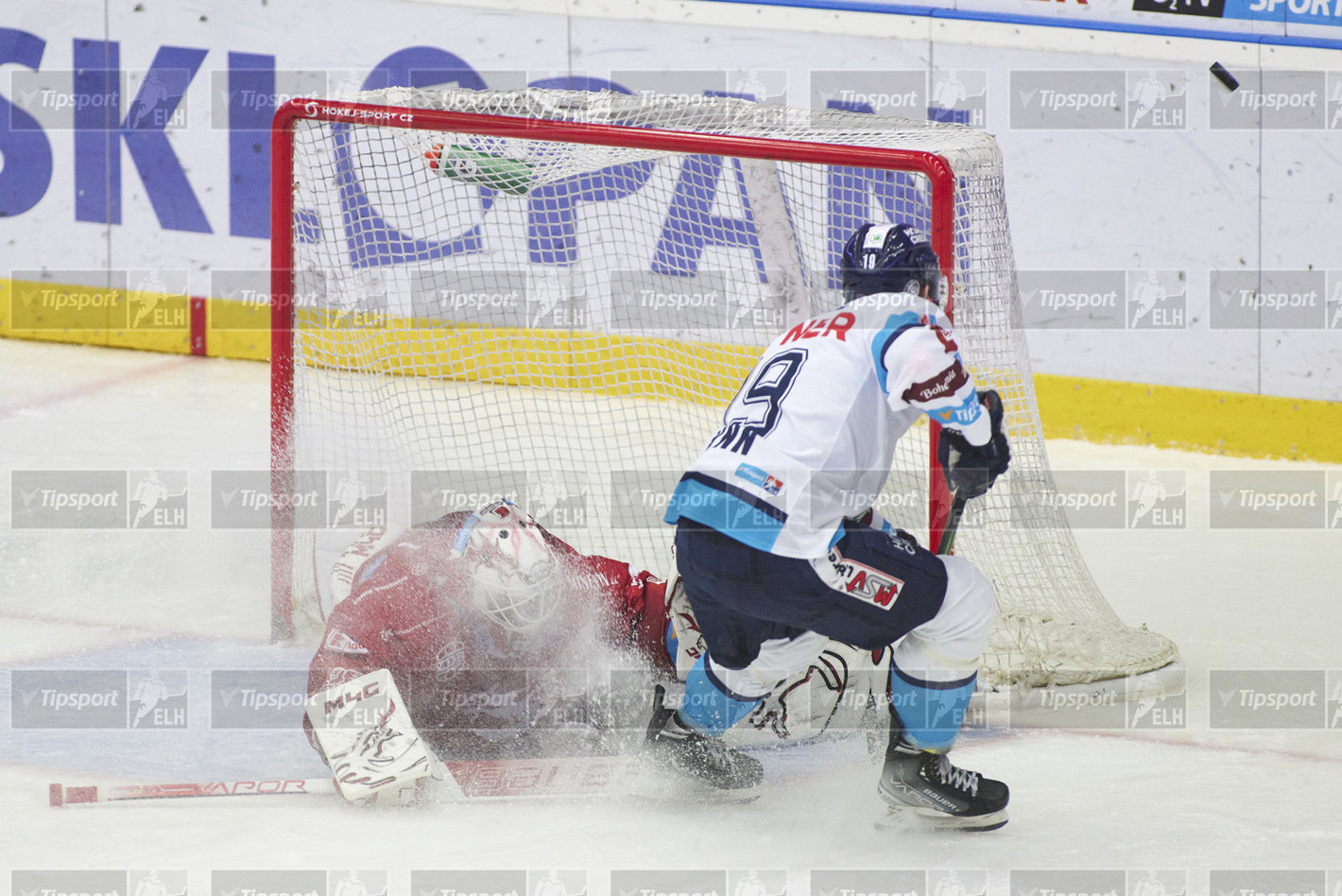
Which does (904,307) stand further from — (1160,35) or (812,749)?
(1160,35)

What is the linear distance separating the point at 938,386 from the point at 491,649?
1125 millimetres

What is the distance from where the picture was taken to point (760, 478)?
3.17 meters

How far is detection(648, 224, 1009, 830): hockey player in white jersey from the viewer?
3.16 metres

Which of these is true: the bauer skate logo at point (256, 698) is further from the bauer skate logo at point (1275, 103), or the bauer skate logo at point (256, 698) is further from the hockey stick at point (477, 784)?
the bauer skate logo at point (1275, 103)

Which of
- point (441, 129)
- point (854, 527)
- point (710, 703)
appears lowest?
point (710, 703)

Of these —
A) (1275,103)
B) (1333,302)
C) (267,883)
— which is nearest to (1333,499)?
(1333,302)

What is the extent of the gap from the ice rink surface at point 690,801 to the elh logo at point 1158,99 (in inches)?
64.3

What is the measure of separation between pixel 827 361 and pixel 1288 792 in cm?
138

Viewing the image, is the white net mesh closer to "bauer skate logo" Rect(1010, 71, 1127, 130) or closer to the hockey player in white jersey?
the hockey player in white jersey

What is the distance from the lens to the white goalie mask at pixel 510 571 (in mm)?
3510

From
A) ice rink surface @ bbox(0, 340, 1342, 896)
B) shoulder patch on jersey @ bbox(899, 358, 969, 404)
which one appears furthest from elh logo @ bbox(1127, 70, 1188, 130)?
shoulder patch on jersey @ bbox(899, 358, 969, 404)

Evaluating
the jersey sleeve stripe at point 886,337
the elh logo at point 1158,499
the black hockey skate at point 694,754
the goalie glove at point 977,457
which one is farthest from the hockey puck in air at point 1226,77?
the black hockey skate at point 694,754

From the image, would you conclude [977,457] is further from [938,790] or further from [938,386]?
[938,790]

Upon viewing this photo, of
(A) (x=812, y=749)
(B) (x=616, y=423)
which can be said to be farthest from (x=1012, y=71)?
(A) (x=812, y=749)
